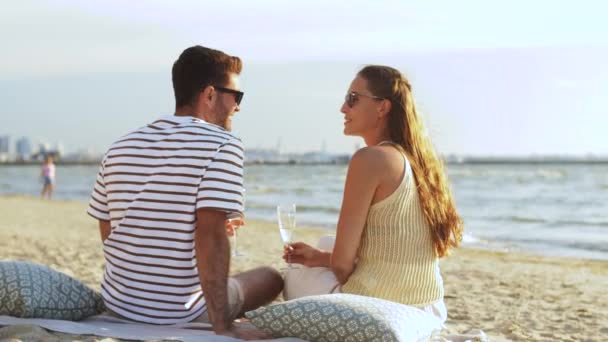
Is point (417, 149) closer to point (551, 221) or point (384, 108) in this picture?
point (384, 108)

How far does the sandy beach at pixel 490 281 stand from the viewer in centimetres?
532

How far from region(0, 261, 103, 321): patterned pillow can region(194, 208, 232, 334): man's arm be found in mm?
800

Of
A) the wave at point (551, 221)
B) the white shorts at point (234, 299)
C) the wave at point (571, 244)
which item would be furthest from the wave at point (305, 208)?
the white shorts at point (234, 299)

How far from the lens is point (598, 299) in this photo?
7.11 m

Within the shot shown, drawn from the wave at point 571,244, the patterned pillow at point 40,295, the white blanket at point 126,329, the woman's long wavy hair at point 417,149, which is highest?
the woman's long wavy hair at point 417,149

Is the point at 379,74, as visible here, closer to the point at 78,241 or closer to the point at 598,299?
the point at 598,299

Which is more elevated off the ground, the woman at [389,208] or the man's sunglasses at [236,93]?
the man's sunglasses at [236,93]

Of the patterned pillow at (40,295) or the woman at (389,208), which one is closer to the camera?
the woman at (389,208)

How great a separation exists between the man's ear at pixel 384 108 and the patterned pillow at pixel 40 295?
1602 mm

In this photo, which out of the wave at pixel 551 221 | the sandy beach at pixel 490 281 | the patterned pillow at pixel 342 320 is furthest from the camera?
the wave at pixel 551 221

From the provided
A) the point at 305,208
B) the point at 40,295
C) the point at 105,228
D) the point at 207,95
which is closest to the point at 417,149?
the point at 207,95

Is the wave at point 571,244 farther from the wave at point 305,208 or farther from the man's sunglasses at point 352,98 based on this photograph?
the man's sunglasses at point 352,98

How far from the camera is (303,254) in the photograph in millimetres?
3553

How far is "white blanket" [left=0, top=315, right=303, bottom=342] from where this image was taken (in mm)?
3184
